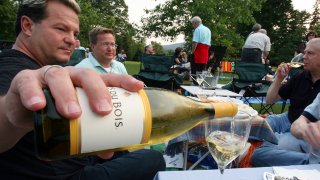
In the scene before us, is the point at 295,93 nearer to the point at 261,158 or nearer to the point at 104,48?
the point at 261,158

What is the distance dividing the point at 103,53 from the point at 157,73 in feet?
11.4

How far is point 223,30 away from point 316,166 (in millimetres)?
23635

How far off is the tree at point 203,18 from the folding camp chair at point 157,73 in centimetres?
1571

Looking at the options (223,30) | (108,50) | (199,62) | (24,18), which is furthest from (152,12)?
(24,18)

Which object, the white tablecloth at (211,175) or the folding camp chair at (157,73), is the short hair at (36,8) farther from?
the folding camp chair at (157,73)

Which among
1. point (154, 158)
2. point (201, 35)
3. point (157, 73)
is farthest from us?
point (201, 35)

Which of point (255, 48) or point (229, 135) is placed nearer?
point (229, 135)

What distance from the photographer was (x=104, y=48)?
3.96 m

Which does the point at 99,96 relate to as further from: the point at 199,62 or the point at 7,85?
the point at 199,62

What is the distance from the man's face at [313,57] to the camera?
339 cm

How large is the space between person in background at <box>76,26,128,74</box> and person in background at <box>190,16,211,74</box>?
14.8ft

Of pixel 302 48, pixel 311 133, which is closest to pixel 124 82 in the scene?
pixel 311 133

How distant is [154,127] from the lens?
879 millimetres

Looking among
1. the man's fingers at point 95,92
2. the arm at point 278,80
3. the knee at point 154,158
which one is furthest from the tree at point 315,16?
the man's fingers at point 95,92
